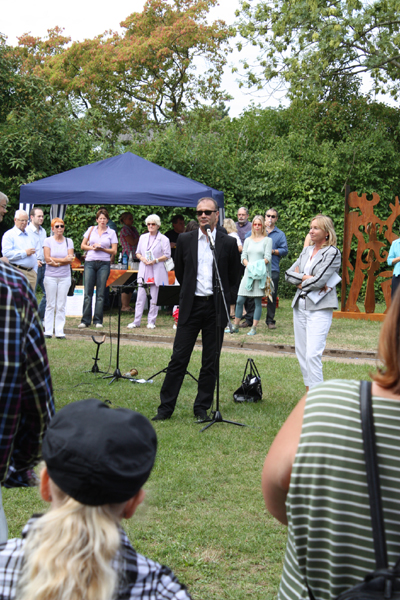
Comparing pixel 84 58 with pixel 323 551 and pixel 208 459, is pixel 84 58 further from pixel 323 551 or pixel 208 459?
pixel 323 551

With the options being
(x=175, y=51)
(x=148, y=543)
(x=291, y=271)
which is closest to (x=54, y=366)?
(x=291, y=271)

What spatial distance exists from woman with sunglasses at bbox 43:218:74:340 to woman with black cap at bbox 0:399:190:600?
985 centimetres

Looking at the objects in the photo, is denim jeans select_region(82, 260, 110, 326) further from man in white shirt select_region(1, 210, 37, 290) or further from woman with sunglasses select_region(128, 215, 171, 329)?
man in white shirt select_region(1, 210, 37, 290)

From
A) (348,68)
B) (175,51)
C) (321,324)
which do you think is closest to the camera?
(321,324)

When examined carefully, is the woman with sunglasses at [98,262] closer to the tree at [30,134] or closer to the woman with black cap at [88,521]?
the tree at [30,134]

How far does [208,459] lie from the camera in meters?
5.19

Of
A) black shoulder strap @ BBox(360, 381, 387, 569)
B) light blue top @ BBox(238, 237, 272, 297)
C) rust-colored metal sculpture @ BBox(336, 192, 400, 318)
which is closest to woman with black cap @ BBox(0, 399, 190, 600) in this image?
black shoulder strap @ BBox(360, 381, 387, 569)

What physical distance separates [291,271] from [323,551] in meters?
5.57

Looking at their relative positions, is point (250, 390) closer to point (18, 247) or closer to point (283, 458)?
point (18, 247)

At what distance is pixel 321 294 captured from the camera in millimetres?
6527

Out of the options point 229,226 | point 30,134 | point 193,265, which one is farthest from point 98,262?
point 30,134

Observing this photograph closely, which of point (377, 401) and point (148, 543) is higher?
point (377, 401)

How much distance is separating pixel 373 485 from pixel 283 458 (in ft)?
0.77

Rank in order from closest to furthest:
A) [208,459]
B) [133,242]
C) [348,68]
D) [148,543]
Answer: [148,543] → [208,459] → [133,242] → [348,68]
